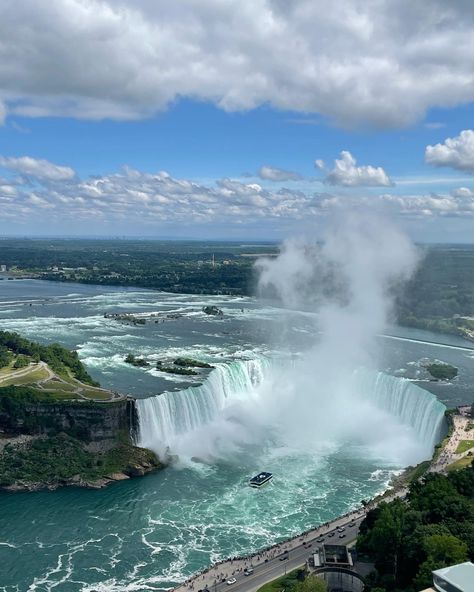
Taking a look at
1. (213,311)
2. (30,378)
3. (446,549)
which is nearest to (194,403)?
(30,378)

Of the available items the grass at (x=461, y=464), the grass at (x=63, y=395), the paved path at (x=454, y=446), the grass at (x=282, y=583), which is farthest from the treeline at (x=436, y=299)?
the grass at (x=282, y=583)

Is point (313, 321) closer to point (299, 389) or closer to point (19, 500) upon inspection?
point (299, 389)

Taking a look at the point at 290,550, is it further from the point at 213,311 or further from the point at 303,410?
the point at 213,311

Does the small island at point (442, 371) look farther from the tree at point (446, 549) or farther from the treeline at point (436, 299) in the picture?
the tree at point (446, 549)

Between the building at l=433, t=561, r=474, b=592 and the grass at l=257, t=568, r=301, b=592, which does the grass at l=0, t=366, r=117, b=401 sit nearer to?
the grass at l=257, t=568, r=301, b=592

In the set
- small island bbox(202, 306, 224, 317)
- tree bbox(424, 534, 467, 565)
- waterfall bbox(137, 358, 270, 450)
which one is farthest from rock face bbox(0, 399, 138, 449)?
small island bbox(202, 306, 224, 317)

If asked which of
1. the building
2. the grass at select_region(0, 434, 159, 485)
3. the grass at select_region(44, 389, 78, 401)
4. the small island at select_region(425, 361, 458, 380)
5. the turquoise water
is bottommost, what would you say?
the turquoise water
